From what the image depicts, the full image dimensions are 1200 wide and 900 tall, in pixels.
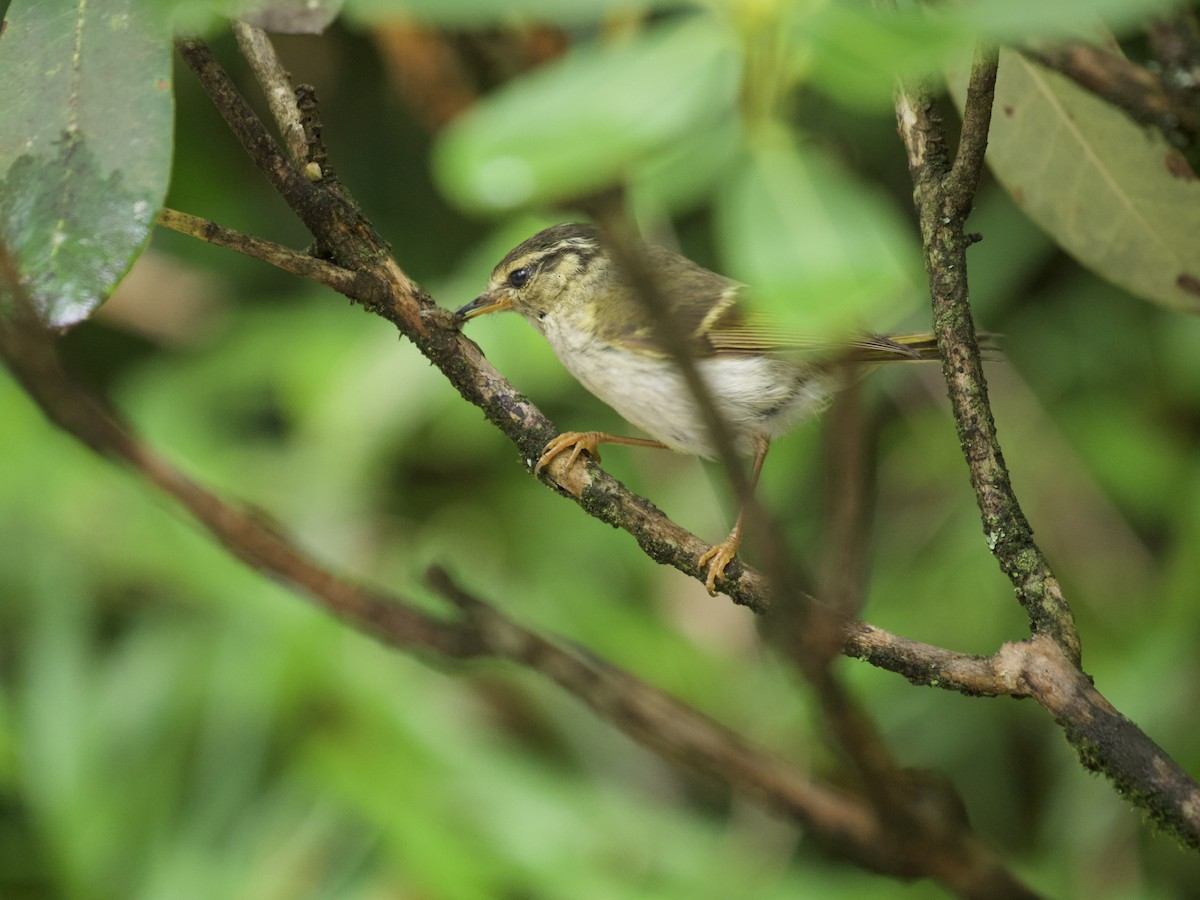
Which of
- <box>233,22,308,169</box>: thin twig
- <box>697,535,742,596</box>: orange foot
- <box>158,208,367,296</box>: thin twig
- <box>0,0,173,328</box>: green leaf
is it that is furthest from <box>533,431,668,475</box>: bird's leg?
<box>0,0,173,328</box>: green leaf

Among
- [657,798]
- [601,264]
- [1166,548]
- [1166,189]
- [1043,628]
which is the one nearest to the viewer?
[1043,628]

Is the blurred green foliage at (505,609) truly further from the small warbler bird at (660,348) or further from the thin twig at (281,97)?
the thin twig at (281,97)

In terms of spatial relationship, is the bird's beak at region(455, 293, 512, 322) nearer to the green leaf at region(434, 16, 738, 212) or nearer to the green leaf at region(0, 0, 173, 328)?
the green leaf at region(0, 0, 173, 328)

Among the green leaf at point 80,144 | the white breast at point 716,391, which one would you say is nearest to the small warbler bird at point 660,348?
the white breast at point 716,391

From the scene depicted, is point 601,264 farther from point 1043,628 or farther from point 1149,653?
point 1043,628

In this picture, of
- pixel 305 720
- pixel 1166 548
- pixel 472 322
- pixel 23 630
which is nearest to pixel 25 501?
pixel 23 630

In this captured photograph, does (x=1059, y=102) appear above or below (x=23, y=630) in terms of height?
above
